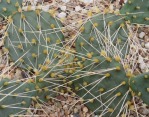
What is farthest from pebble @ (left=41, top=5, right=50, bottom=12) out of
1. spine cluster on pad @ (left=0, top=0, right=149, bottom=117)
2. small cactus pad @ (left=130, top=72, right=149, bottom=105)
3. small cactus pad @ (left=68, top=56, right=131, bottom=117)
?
small cactus pad @ (left=130, top=72, right=149, bottom=105)

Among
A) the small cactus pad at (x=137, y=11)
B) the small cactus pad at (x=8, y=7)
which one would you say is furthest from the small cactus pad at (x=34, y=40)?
the small cactus pad at (x=137, y=11)

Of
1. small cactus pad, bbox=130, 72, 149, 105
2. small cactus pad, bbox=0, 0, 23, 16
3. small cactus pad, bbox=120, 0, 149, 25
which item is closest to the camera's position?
small cactus pad, bbox=130, 72, 149, 105

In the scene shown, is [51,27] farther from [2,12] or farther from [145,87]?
[145,87]

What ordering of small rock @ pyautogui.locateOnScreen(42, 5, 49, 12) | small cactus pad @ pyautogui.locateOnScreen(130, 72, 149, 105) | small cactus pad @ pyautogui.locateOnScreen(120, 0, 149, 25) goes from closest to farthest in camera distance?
1. small cactus pad @ pyautogui.locateOnScreen(130, 72, 149, 105)
2. small cactus pad @ pyautogui.locateOnScreen(120, 0, 149, 25)
3. small rock @ pyautogui.locateOnScreen(42, 5, 49, 12)

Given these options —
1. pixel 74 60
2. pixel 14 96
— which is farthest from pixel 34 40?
pixel 14 96

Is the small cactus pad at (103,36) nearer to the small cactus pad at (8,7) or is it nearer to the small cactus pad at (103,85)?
the small cactus pad at (103,85)

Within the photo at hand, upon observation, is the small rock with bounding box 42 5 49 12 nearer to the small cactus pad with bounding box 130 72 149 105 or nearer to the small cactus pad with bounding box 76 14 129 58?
the small cactus pad with bounding box 76 14 129 58

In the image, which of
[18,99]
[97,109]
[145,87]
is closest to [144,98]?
[145,87]
